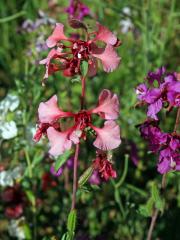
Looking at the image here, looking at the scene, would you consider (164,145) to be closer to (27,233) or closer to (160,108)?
(160,108)

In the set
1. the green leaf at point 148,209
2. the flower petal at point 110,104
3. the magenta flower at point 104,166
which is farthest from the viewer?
the green leaf at point 148,209

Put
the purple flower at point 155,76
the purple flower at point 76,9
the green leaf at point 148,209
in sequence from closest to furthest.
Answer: the purple flower at point 155,76 < the green leaf at point 148,209 < the purple flower at point 76,9

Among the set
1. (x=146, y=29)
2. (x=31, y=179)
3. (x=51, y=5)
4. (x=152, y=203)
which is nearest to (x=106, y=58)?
(x=152, y=203)

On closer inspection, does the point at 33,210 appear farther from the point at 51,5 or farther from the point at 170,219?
the point at 51,5

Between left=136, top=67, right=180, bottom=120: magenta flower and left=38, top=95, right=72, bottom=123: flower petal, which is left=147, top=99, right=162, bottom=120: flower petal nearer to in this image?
left=136, top=67, right=180, bottom=120: magenta flower

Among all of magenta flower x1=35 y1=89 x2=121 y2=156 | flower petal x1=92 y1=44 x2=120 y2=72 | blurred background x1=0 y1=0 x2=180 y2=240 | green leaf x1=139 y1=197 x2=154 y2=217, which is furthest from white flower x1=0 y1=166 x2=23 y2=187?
flower petal x1=92 y1=44 x2=120 y2=72

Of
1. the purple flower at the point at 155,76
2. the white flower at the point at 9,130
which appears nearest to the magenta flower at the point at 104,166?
the purple flower at the point at 155,76

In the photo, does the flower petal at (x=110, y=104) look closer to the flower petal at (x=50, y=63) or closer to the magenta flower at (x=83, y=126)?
the magenta flower at (x=83, y=126)
